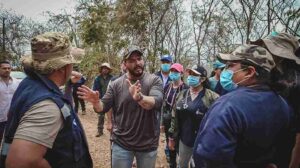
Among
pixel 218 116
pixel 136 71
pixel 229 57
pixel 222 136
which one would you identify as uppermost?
pixel 229 57

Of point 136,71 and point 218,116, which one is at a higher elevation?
point 136,71

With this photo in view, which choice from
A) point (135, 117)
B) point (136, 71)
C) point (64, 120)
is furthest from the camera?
point (136, 71)

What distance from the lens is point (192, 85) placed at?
5.02m

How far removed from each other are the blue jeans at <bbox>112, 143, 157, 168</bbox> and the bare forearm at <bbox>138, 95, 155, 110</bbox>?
1.96 feet

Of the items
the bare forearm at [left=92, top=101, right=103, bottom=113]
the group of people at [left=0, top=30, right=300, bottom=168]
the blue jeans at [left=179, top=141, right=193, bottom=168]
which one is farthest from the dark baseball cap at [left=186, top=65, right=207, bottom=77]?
the group of people at [left=0, top=30, right=300, bottom=168]

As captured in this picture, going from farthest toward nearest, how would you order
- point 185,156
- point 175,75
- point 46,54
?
point 175,75
point 185,156
point 46,54

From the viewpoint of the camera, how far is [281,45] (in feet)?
8.23

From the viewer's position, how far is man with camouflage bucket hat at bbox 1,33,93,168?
71.2 inches

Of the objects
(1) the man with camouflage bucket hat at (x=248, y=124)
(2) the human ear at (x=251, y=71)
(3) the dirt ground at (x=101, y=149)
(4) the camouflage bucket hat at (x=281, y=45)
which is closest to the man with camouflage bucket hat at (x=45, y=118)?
(1) the man with camouflage bucket hat at (x=248, y=124)

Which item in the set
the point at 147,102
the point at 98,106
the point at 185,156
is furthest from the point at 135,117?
the point at 185,156

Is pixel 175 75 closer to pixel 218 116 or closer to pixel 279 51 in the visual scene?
pixel 279 51

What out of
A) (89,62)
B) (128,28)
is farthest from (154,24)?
(89,62)

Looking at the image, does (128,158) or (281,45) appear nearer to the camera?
(281,45)

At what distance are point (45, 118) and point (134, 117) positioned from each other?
1967 mm
